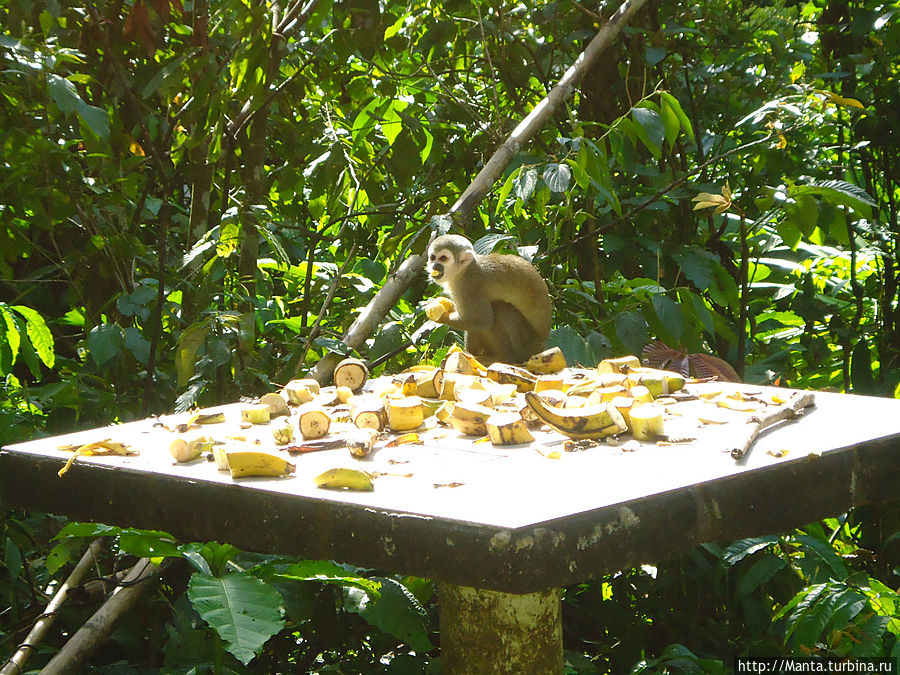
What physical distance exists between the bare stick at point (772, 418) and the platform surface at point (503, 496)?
2 centimetres

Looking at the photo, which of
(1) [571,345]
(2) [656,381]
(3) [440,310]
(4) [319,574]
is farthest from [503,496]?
(1) [571,345]

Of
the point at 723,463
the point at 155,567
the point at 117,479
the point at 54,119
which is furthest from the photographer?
the point at 54,119

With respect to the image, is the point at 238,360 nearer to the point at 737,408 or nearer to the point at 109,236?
the point at 109,236

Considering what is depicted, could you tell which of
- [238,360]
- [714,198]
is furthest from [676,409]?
[238,360]

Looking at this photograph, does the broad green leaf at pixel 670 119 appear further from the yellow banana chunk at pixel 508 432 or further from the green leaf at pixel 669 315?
the yellow banana chunk at pixel 508 432

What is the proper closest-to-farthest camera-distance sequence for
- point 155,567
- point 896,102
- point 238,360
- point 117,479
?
point 117,479 < point 155,567 < point 238,360 < point 896,102

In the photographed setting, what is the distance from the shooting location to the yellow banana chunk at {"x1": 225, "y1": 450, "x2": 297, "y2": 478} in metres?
1.20

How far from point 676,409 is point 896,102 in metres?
2.26

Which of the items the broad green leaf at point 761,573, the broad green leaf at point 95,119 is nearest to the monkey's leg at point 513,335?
the broad green leaf at point 761,573

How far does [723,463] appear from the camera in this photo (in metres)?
1.17

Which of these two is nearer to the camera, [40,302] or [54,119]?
[54,119]

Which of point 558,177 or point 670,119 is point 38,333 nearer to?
point 558,177

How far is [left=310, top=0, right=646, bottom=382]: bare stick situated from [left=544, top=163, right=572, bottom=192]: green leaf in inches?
19.1

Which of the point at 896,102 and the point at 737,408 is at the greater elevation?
the point at 896,102
